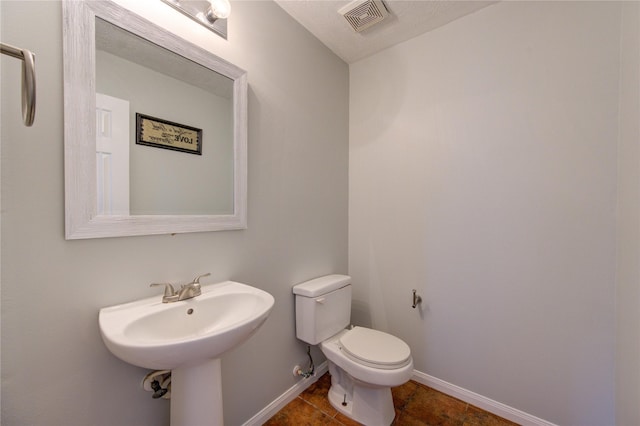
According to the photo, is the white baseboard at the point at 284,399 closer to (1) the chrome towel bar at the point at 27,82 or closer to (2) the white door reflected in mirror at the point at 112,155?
(2) the white door reflected in mirror at the point at 112,155

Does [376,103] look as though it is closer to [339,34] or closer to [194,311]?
[339,34]

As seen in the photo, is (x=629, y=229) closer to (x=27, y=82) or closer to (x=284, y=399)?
(x=284, y=399)

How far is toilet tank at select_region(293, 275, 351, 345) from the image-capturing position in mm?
1503

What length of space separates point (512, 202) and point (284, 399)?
5.80 feet

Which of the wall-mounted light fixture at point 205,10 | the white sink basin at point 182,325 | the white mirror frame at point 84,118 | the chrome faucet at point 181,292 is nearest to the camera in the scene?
the white sink basin at point 182,325

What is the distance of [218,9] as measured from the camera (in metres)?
1.08

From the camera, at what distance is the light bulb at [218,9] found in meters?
1.07

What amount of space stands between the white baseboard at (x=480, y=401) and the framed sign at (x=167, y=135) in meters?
1.99

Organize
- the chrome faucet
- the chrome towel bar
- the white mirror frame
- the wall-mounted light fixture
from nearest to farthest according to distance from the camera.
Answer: the chrome towel bar
the white mirror frame
the chrome faucet
the wall-mounted light fixture

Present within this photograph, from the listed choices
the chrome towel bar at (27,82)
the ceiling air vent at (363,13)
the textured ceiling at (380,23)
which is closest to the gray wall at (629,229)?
the textured ceiling at (380,23)

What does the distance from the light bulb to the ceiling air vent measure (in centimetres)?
71

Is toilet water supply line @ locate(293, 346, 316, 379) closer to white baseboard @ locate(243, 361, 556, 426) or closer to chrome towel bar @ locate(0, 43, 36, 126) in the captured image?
white baseboard @ locate(243, 361, 556, 426)

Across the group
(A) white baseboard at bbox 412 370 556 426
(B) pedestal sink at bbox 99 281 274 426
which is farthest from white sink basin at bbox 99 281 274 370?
(A) white baseboard at bbox 412 370 556 426

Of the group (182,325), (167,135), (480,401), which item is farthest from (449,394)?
(167,135)
